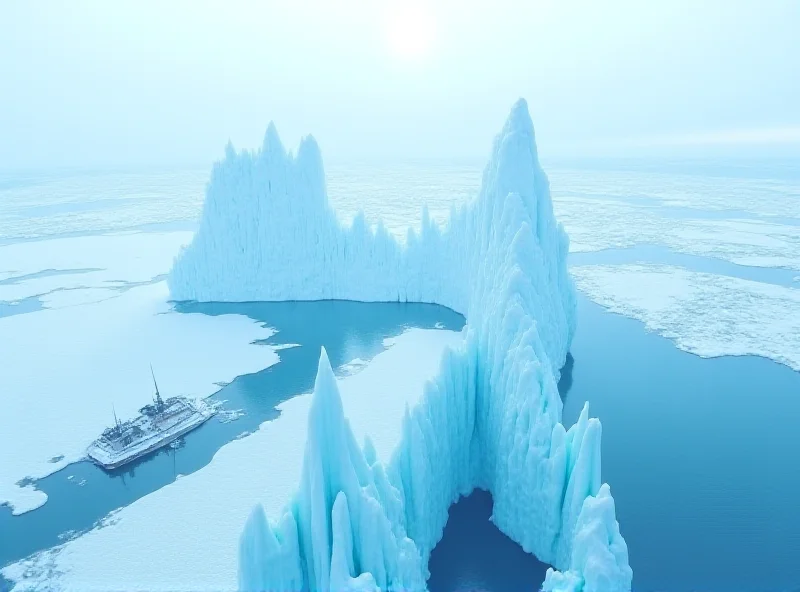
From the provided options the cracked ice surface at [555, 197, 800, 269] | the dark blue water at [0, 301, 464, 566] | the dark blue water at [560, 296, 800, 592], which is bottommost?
the dark blue water at [0, 301, 464, 566]

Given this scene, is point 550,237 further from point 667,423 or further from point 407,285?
point 407,285

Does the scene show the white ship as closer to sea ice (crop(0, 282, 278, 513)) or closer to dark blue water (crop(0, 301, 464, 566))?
dark blue water (crop(0, 301, 464, 566))

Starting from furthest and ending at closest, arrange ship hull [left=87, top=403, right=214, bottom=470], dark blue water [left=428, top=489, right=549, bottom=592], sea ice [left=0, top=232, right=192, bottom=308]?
1. sea ice [left=0, top=232, right=192, bottom=308]
2. ship hull [left=87, top=403, right=214, bottom=470]
3. dark blue water [left=428, top=489, right=549, bottom=592]

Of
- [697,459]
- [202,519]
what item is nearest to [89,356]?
[202,519]

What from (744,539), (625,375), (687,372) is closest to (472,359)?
(744,539)

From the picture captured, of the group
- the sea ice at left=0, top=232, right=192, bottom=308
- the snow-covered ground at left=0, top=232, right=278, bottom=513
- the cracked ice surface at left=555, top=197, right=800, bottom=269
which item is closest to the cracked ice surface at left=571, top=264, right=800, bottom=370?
the cracked ice surface at left=555, top=197, right=800, bottom=269


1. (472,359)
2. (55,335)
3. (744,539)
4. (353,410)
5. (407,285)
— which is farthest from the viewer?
(407,285)
